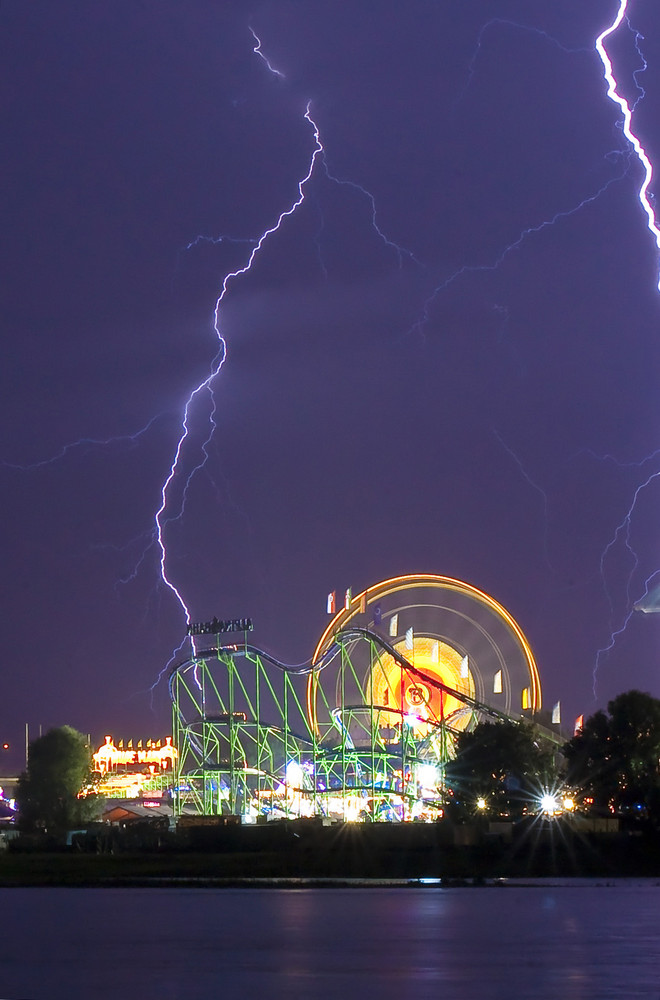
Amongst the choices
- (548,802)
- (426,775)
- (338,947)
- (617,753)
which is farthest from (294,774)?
(338,947)

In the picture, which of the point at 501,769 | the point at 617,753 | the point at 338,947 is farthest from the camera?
the point at 501,769

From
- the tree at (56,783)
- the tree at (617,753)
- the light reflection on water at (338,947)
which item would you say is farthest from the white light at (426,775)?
the light reflection on water at (338,947)

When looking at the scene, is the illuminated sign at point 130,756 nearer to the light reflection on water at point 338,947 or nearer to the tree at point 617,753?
the tree at point 617,753

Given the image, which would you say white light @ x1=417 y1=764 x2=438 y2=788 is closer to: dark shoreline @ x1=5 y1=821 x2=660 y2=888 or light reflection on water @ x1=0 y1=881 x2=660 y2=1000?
dark shoreline @ x1=5 y1=821 x2=660 y2=888

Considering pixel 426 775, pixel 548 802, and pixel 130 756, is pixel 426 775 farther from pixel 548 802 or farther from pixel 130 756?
pixel 130 756

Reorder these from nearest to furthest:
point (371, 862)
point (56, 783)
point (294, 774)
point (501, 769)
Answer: point (371, 862), point (501, 769), point (294, 774), point (56, 783)

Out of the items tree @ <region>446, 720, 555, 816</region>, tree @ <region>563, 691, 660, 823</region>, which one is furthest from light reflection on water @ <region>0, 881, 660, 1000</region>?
tree @ <region>446, 720, 555, 816</region>

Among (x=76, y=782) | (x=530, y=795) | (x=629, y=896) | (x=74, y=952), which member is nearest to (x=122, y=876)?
(x=629, y=896)
